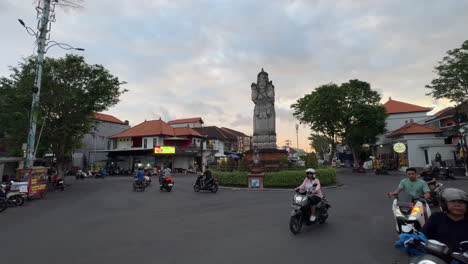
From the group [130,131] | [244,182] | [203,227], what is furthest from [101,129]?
[203,227]

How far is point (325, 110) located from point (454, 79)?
46.5 ft

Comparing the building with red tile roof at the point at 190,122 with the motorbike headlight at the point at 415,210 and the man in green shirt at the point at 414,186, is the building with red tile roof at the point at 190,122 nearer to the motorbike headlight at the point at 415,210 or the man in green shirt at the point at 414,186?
the man in green shirt at the point at 414,186

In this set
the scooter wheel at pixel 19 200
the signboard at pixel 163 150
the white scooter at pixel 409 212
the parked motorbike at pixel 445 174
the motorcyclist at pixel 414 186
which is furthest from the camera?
the signboard at pixel 163 150

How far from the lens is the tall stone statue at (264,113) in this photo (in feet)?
62.3

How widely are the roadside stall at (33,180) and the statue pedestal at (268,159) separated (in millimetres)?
12109

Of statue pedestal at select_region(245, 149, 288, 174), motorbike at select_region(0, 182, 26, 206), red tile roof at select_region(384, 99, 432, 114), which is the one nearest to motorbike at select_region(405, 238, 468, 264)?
statue pedestal at select_region(245, 149, 288, 174)

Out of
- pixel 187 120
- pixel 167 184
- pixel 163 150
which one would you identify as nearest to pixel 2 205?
pixel 167 184

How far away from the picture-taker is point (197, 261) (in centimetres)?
439

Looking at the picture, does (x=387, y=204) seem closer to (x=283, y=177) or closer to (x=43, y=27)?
(x=283, y=177)

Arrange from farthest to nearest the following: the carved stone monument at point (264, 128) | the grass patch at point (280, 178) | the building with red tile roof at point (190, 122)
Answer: the building with red tile roof at point (190, 122) → the carved stone monument at point (264, 128) → the grass patch at point (280, 178)

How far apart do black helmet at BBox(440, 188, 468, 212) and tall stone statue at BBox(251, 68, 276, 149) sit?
1587 centimetres

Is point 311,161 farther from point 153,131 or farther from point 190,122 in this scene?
point 190,122

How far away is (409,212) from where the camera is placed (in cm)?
508

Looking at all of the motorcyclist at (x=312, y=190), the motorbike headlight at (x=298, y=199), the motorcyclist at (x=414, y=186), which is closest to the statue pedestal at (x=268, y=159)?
→ the motorcyclist at (x=312, y=190)
